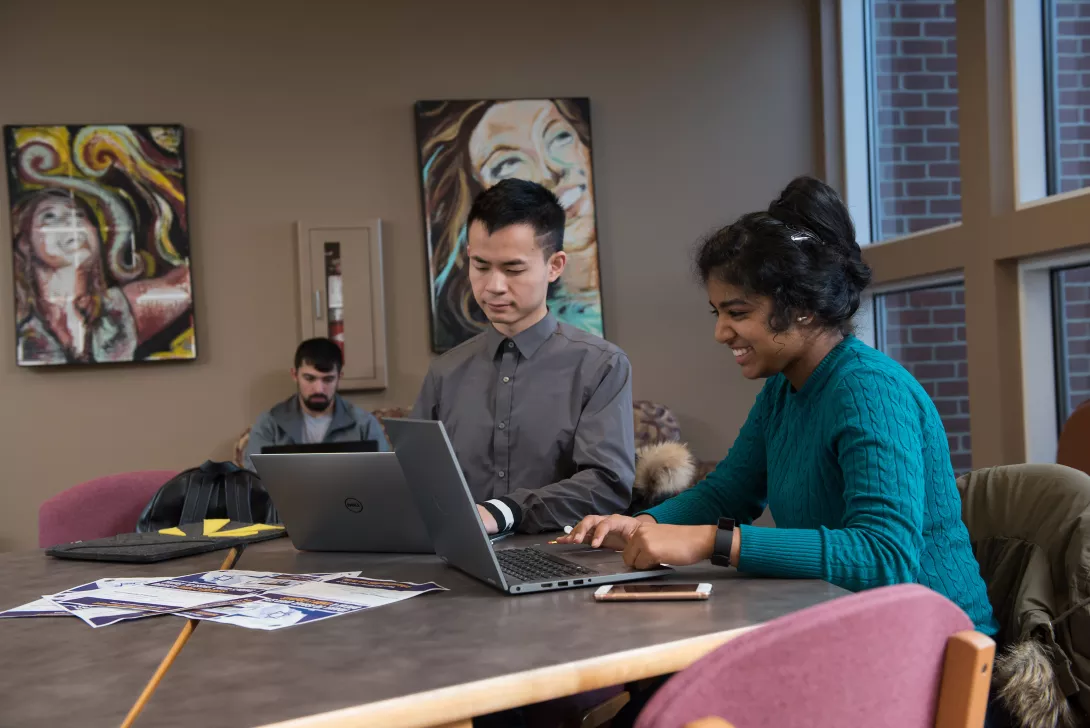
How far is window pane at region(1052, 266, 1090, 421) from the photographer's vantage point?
11.3 ft

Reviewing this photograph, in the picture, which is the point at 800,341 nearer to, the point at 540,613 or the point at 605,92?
the point at 540,613

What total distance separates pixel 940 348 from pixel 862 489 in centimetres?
293

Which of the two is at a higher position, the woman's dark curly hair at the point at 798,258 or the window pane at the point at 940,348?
the woman's dark curly hair at the point at 798,258

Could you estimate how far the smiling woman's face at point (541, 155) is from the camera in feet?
15.2

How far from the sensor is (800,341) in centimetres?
158

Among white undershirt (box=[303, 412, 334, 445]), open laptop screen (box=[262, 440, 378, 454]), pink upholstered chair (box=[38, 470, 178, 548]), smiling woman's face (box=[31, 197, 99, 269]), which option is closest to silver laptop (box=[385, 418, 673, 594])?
open laptop screen (box=[262, 440, 378, 454])

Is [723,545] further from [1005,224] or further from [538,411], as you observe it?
[1005,224]

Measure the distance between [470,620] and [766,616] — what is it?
349 millimetres

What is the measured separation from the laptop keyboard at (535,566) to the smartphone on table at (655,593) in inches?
4.3

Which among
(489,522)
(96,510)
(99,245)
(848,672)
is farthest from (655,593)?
(99,245)

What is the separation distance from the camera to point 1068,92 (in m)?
3.43

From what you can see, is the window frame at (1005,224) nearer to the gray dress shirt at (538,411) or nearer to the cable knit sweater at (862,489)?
the gray dress shirt at (538,411)

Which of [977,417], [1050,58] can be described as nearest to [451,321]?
[977,417]

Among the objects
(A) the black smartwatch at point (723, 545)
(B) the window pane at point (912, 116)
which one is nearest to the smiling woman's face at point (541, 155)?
(B) the window pane at point (912, 116)
